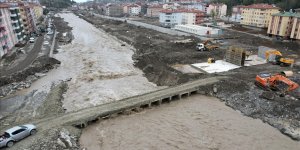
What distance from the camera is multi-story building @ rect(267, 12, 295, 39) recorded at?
56.3 metres

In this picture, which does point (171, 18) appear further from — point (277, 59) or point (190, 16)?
point (277, 59)

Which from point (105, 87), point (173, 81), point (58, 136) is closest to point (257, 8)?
point (173, 81)

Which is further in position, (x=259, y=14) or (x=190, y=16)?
(x=190, y=16)

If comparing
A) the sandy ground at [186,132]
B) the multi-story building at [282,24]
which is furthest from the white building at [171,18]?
the sandy ground at [186,132]

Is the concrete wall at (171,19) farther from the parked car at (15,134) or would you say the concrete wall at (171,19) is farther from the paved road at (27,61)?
the parked car at (15,134)

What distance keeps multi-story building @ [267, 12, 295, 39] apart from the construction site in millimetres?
16880

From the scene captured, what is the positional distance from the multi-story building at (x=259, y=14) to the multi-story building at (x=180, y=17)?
643 inches

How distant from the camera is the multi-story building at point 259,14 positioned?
251ft

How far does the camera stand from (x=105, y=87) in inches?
1249

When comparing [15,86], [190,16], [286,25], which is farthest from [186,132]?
[190,16]

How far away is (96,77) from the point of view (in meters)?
36.0

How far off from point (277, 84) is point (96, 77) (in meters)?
24.4

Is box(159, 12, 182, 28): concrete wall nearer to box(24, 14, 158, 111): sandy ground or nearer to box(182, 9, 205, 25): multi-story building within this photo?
box(182, 9, 205, 25): multi-story building

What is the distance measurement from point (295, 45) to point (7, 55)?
5888 cm
